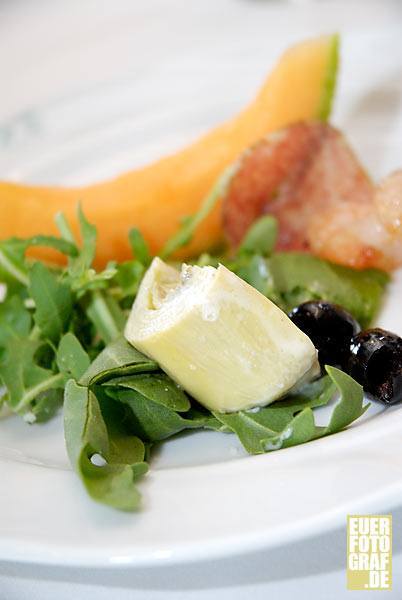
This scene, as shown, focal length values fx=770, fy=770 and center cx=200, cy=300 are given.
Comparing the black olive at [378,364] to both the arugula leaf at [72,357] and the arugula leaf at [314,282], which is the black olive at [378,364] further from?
the arugula leaf at [72,357]

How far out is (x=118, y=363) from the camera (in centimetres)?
109

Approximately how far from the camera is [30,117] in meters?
2.17

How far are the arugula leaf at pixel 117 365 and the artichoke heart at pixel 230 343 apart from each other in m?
0.03

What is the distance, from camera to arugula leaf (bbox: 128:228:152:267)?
1.43 metres

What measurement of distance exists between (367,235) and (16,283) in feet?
2.08

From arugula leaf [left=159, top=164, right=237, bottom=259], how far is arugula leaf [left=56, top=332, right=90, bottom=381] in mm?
367

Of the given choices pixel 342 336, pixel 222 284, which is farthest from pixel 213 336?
pixel 342 336

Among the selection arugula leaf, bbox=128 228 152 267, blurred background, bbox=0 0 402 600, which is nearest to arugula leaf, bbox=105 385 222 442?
arugula leaf, bbox=128 228 152 267

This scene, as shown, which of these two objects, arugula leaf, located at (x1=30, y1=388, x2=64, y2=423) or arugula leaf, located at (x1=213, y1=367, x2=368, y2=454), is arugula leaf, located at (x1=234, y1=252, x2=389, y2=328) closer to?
arugula leaf, located at (x1=213, y1=367, x2=368, y2=454)

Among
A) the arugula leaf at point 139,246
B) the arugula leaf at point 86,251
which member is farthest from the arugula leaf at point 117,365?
the arugula leaf at point 139,246

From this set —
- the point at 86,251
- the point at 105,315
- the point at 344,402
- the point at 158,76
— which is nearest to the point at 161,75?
the point at 158,76

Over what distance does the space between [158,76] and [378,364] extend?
1438 mm

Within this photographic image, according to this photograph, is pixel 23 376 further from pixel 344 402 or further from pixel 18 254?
pixel 344 402

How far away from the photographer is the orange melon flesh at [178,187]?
1.61 meters
